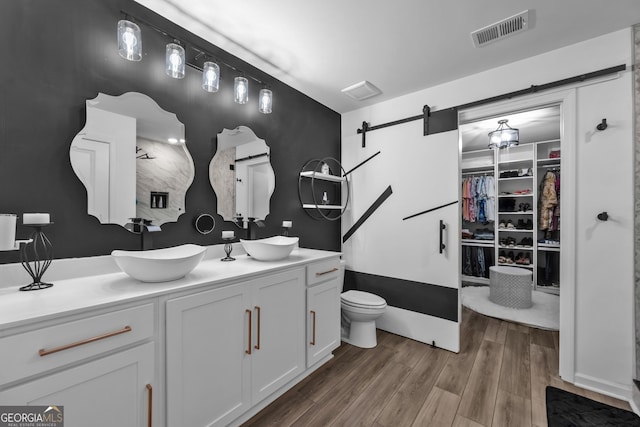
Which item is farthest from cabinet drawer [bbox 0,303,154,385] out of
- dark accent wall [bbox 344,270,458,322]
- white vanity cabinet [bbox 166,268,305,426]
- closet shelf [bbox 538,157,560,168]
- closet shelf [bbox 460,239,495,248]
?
closet shelf [bbox 538,157,560,168]

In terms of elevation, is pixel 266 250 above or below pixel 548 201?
→ below

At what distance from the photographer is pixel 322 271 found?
2057mm

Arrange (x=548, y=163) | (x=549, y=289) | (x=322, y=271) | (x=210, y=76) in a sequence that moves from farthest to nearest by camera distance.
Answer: (x=548, y=163) → (x=549, y=289) → (x=322, y=271) → (x=210, y=76)

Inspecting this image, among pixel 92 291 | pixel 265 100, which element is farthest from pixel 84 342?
pixel 265 100

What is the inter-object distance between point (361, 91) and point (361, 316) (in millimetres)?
2208

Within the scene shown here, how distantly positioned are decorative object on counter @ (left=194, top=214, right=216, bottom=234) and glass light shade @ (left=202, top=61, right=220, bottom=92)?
874 mm

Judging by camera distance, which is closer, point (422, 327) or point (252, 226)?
point (252, 226)

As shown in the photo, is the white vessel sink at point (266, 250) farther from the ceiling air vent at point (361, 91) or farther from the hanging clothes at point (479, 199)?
the hanging clothes at point (479, 199)

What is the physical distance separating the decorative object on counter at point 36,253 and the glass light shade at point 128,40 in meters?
0.92

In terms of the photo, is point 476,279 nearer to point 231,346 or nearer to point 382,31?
point 382,31

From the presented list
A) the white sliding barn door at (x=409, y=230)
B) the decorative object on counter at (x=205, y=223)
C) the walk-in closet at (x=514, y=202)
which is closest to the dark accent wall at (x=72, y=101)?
the decorative object on counter at (x=205, y=223)

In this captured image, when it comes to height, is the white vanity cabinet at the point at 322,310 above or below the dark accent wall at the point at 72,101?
below

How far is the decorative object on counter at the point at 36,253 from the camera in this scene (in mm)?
1092

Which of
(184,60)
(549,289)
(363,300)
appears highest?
(184,60)
